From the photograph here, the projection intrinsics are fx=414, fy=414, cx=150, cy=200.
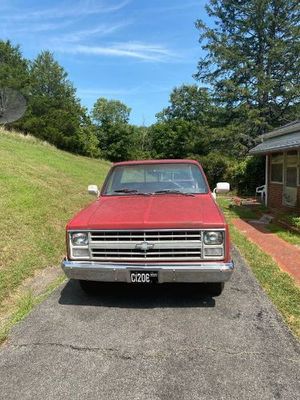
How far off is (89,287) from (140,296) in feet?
2.18

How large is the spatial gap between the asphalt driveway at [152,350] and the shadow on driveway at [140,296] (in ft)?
0.04

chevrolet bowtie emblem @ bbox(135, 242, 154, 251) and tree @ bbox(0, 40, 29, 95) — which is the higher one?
tree @ bbox(0, 40, 29, 95)

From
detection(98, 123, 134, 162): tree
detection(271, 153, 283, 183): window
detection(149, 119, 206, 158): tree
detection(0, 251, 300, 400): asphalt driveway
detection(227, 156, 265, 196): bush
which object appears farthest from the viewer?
detection(149, 119, 206, 158): tree

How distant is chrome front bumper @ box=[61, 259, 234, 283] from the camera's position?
179 inches

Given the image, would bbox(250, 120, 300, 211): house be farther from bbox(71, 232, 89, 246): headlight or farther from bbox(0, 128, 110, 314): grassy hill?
bbox(71, 232, 89, 246): headlight

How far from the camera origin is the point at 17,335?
4152 mm

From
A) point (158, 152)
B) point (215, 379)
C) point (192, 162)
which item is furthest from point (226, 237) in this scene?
point (158, 152)

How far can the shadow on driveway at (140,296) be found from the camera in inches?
199

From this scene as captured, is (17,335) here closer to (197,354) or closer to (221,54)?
(197,354)

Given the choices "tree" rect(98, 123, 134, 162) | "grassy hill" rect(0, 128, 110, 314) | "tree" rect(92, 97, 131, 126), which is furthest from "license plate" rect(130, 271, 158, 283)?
"tree" rect(92, 97, 131, 126)

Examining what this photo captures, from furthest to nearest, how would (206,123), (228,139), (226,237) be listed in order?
(206,123) < (228,139) < (226,237)

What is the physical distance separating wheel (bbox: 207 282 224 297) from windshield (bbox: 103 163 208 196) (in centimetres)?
145

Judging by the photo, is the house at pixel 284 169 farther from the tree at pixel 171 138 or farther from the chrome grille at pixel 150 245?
the tree at pixel 171 138

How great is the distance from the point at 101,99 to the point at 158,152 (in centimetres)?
3105
